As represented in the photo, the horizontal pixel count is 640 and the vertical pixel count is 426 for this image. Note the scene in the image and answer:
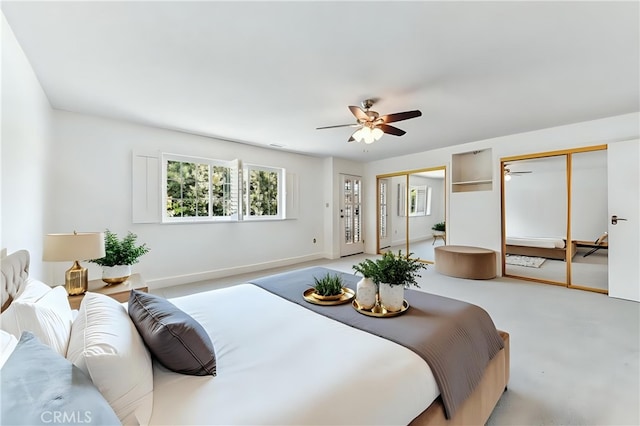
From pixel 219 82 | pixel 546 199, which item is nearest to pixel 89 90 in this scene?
pixel 219 82

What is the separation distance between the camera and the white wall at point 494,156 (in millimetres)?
3605

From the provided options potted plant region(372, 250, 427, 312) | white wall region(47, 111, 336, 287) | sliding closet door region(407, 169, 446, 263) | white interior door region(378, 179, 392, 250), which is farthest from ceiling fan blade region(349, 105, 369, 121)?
white interior door region(378, 179, 392, 250)

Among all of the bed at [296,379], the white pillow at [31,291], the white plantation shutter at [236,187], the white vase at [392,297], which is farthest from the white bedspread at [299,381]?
the white plantation shutter at [236,187]

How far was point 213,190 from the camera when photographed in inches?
181

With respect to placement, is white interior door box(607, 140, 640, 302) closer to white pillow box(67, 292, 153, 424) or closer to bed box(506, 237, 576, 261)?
bed box(506, 237, 576, 261)

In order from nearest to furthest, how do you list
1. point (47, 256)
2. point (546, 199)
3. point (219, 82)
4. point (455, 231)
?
point (47, 256)
point (219, 82)
point (546, 199)
point (455, 231)

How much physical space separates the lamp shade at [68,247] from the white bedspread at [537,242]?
18.5ft

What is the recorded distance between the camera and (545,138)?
13.4ft

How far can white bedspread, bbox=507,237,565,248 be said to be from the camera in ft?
13.8

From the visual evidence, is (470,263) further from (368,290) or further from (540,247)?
(368,290)

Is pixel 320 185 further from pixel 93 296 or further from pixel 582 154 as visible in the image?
→ pixel 93 296

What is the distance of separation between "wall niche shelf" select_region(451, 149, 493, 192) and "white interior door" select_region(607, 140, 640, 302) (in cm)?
160

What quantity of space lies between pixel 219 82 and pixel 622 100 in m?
4.41

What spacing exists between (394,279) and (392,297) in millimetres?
114
